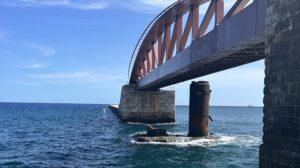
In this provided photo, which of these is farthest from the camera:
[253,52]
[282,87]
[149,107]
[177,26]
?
[149,107]

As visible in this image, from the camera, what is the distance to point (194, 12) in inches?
1278

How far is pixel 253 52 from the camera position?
2305cm

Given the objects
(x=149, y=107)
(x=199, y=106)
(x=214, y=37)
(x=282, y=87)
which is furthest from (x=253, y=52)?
(x=149, y=107)

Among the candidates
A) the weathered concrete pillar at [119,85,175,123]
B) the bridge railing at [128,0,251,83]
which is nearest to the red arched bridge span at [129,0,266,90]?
the bridge railing at [128,0,251,83]

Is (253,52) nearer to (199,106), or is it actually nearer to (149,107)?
(199,106)

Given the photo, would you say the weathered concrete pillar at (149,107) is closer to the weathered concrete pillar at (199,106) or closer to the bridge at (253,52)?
the bridge at (253,52)

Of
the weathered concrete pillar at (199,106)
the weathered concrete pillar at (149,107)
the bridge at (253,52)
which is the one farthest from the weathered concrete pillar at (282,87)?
the weathered concrete pillar at (149,107)

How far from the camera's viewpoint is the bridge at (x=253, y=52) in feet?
42.3

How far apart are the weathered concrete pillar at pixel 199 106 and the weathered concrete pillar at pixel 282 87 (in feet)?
88.3

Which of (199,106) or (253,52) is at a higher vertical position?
(253,52)

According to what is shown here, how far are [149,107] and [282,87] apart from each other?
190ft

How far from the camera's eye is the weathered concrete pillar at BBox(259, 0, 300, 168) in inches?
498

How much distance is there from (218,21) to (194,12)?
7211 millimetres

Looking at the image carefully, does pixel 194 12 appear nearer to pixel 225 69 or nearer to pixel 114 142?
pixel 225 69
